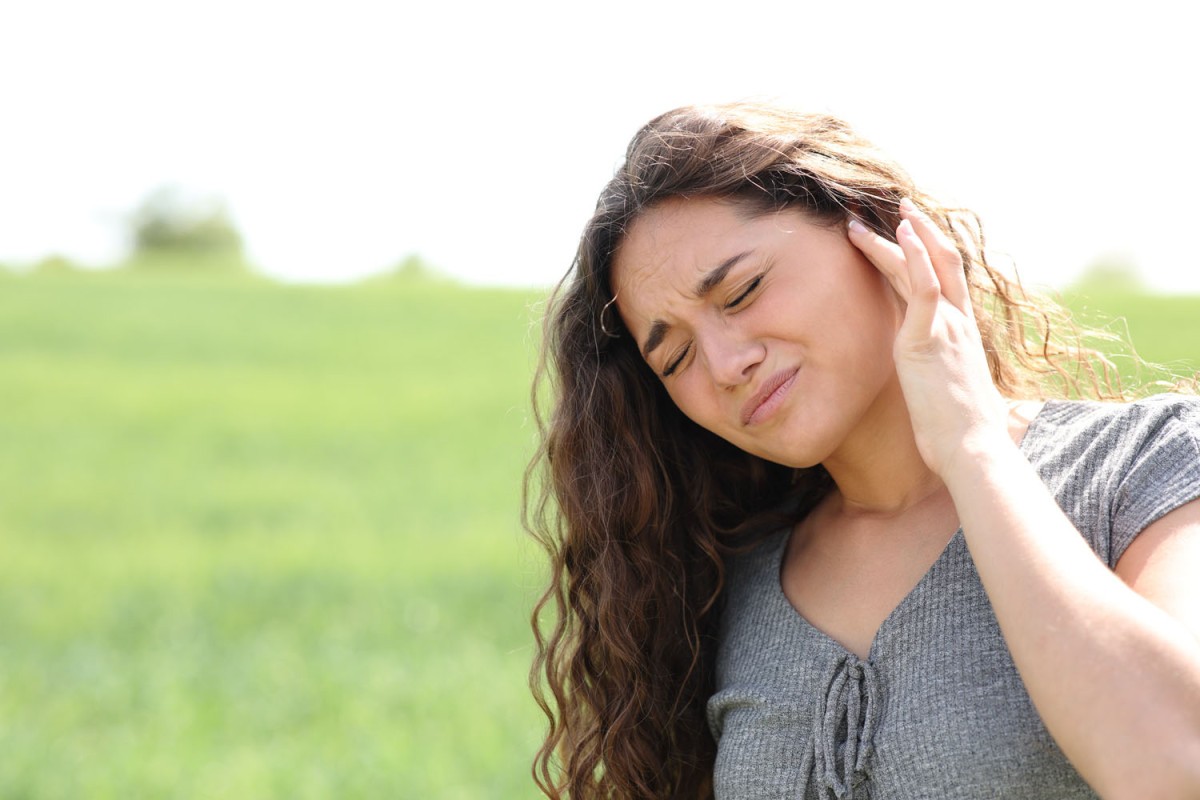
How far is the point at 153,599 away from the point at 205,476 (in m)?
4.57

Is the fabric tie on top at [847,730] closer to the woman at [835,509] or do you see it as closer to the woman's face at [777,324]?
the woman at [835,509]

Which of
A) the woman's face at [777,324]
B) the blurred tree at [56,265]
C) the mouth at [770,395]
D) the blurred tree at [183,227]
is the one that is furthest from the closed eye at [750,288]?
the blurred tree at [183,227]

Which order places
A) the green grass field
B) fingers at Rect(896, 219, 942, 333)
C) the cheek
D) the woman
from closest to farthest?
the woman → fingers at Rect(896, 219, 942, 333) → the cheek → the green grass field

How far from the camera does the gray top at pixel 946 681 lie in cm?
177

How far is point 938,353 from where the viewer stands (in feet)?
6.14

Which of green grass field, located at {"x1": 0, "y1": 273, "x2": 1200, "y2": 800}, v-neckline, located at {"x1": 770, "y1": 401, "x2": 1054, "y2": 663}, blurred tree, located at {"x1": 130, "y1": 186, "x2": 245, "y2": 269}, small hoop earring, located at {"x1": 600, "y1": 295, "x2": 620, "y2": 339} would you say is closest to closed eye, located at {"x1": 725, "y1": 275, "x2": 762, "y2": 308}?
small hoop earring, located at {"x1": 600, "y1": 295, "x2": 620, "y2": 339}

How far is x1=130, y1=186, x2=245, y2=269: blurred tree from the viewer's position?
5706 centimetres

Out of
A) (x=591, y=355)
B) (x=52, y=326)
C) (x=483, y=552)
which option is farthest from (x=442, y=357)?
(x=591, y=355)

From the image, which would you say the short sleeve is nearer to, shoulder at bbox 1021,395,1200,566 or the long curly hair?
shoulder at bbox 1021,395,1200,566

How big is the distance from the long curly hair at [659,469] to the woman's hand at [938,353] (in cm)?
18

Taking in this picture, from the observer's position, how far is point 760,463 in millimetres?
2572

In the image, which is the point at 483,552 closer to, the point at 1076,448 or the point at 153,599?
the point at 153,599

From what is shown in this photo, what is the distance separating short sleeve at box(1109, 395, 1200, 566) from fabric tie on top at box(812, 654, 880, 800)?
0.43m

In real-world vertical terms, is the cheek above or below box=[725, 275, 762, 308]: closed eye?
below
